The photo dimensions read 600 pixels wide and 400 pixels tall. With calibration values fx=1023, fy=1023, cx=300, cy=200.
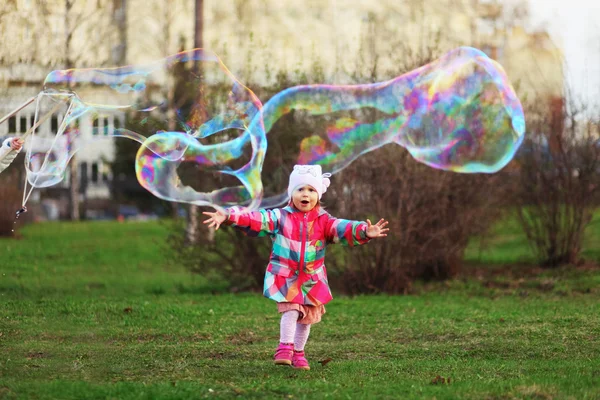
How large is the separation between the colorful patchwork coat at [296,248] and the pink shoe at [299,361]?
39cm

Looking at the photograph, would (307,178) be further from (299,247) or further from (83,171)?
(83,171)

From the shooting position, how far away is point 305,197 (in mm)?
7523

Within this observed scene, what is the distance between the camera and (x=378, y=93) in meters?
10.2

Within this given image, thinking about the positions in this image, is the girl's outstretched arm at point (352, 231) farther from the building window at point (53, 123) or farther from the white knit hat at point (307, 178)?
the building window at point (53, 123)

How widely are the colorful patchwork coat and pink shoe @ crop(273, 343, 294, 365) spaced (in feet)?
1.06

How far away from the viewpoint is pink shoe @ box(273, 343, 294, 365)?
7316mm

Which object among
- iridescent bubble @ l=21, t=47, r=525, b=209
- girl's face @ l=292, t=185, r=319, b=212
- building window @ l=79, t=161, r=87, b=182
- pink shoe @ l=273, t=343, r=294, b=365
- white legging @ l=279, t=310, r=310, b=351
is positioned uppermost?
iridescent bubble @ l=21, t=47, r=525, b=209

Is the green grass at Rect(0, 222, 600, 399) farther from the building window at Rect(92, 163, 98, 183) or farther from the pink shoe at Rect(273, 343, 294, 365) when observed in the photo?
the building window at Rect(92, 163, 98, 183)

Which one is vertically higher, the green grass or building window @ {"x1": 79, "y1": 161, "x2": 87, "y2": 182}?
building window @ {"x1": 79, "y1": 161, "x2": 87, "y2": 182}

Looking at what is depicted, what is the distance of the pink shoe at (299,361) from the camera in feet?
24.2

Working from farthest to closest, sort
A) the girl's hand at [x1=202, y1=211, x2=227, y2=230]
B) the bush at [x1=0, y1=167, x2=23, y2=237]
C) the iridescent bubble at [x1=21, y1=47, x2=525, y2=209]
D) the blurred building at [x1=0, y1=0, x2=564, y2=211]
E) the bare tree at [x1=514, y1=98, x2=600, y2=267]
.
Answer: the blurred building at [x1=0, y1=0, x2=564, y2=211], the bush at [x1=0, y1=167, x2=23, y2=237], the bare tree at [x1=514, y1=98, x2=600, y2=267], the iridescent bubble at [x1=21, y1=47, x2=525, y2=209], the girl's hand at [x1=202, y1=211, x2=227, y2=230]

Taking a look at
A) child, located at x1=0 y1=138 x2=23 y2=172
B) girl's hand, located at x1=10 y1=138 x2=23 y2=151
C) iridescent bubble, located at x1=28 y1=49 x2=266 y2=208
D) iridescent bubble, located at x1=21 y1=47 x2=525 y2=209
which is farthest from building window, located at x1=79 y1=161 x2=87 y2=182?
girl's hand, located at x1=10 y1=138 x2=23 y2=151

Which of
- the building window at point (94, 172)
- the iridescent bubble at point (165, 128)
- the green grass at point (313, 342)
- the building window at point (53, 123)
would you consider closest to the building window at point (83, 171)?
the building window at point (94, 172)

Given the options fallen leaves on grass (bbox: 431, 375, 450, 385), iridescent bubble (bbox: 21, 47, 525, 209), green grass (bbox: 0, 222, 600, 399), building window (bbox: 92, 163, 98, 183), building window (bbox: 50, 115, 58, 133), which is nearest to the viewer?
green grass (bbox: 0, 222, 600, 399)
